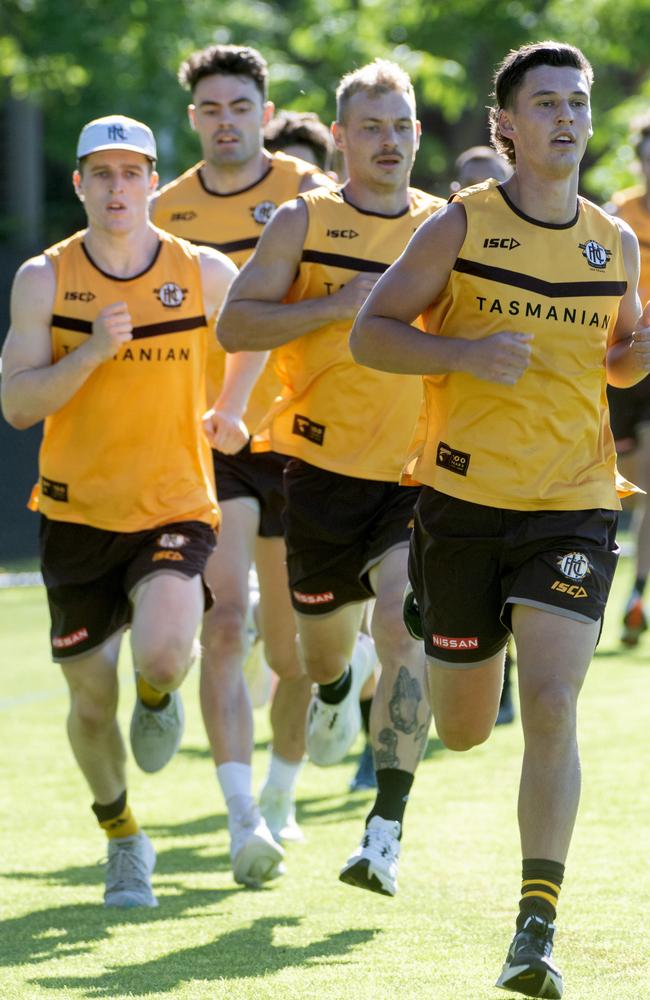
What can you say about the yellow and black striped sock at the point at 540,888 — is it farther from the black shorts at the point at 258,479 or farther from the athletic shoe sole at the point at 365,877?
the black shorts at the point at 258,479

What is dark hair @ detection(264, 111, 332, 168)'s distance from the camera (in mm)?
9148

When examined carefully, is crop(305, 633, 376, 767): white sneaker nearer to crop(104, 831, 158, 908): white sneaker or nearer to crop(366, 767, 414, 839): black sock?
crop(104, 831, 158, 908): white sneaker

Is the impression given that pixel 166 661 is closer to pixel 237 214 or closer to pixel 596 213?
pixel 596 213

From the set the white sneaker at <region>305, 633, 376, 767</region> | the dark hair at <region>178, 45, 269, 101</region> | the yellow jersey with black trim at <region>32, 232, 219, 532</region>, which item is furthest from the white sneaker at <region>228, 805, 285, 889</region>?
the dark hair at <region>178, 45, 269, 101</region>

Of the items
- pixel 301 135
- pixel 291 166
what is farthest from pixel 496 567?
pixel 301 135

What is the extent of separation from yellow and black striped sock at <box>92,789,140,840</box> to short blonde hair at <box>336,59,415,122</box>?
2.61 m

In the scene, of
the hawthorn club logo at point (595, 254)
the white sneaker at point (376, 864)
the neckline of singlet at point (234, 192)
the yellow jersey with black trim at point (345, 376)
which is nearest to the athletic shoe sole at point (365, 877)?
the white sneaker at point (376, 864)

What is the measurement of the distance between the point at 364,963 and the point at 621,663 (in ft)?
21.6

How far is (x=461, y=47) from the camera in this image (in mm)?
23016

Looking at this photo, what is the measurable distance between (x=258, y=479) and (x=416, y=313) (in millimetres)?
2494

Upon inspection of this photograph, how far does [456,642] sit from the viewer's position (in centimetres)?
503

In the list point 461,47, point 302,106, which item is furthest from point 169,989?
point 461,47

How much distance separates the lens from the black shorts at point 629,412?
1100cm

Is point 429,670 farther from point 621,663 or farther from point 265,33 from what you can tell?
point 265,33
